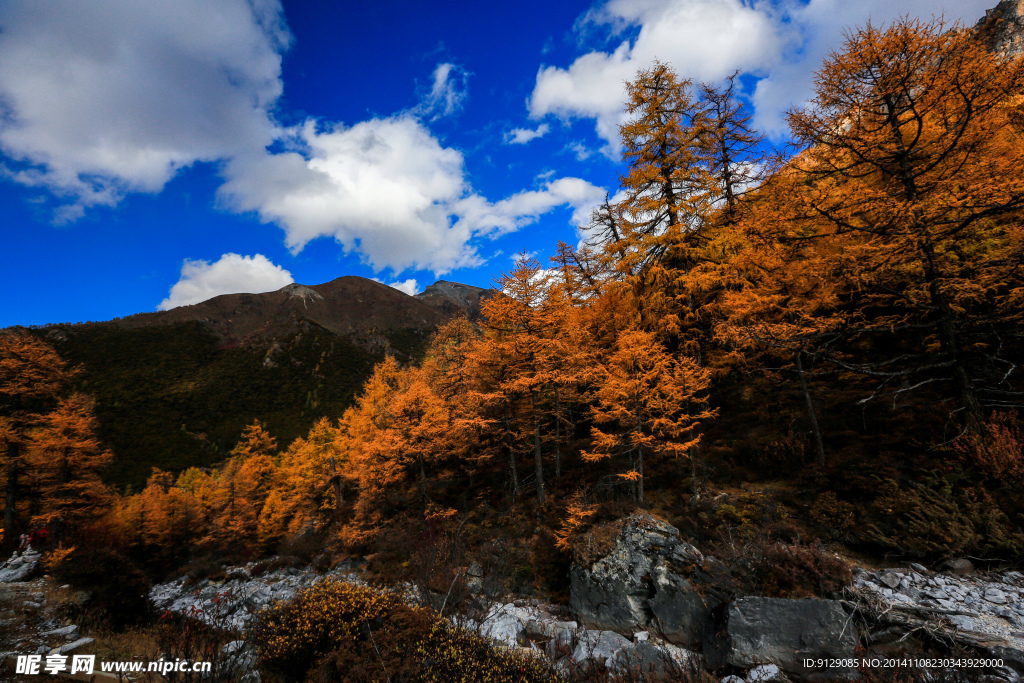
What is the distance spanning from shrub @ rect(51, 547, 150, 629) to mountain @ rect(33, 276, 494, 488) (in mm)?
30334

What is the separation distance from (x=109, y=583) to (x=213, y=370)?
72.3 m

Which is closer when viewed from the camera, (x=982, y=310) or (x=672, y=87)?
(x=982, y=310)

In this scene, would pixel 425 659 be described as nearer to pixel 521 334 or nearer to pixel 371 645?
pixel 371 645

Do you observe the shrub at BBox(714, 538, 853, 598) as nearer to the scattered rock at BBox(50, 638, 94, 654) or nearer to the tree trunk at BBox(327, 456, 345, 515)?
the scattered rock at BBox(50, 638, 94, 654)

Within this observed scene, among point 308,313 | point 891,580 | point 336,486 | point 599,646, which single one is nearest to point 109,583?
point 336,486

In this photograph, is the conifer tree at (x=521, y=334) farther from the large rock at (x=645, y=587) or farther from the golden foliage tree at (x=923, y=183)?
the golden foliage tree at (x=923, y=183)

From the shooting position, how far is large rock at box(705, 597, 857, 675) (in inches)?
221

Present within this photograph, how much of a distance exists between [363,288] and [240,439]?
84485 mm

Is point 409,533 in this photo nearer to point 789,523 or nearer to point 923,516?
point 789,523

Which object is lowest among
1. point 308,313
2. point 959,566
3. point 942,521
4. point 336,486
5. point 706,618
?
point 336,486

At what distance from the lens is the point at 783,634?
5969 millimetres

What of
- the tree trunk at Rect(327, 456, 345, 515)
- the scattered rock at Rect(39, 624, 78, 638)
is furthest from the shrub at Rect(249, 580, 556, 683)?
the tree trunk at Rect(327, 456, 345, 515)

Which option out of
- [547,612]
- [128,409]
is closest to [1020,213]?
[547,612]

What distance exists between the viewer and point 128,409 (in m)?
52.5
